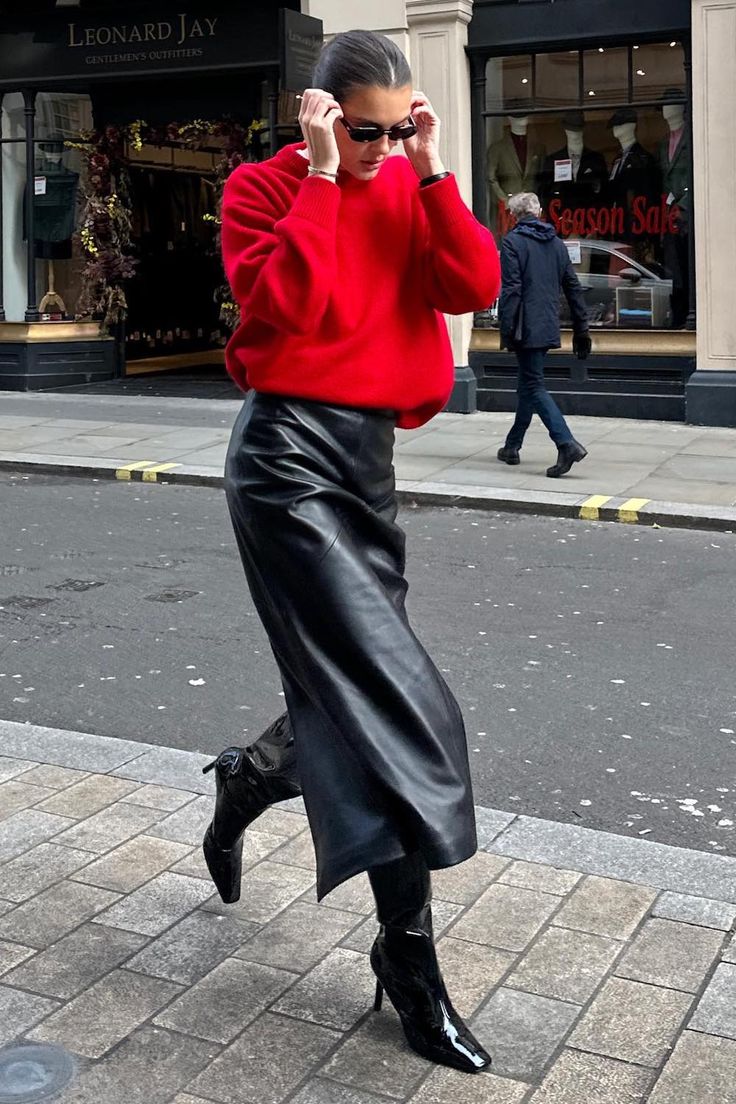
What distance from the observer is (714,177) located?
1366 cm

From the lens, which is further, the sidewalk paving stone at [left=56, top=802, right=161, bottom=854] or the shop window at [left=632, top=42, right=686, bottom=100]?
the shop window at [left=632, top=42, right=686, bottom=100]

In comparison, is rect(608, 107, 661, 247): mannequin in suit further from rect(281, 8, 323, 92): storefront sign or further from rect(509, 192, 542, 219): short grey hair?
rect(509, 192, 542, 219): short grey hair

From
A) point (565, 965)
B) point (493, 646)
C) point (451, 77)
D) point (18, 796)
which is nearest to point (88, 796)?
point (18, 796)

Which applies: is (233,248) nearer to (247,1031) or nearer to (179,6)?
(247,1031)

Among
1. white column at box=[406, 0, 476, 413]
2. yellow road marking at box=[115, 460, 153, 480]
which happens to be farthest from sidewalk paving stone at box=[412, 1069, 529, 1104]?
white column at box=[406, 0, 476, 413]

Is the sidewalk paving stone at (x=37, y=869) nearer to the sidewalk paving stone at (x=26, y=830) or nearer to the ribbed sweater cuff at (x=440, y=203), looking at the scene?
the sidewalk paving stone at (x=26, y=830)

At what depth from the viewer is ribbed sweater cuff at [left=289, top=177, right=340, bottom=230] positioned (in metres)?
2.99

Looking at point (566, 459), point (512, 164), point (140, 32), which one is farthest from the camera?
point (140, 32)

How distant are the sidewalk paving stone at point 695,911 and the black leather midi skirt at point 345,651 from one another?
0.83 meters

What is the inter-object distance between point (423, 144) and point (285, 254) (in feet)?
1.38

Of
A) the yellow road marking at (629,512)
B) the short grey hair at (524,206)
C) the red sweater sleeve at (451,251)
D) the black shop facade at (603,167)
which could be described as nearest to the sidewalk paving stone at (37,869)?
the red sweater sleeve at (451,251)

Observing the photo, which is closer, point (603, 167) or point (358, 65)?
point (358, 65)

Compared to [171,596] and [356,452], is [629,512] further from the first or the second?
[356,452]

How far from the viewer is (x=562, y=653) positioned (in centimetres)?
650
